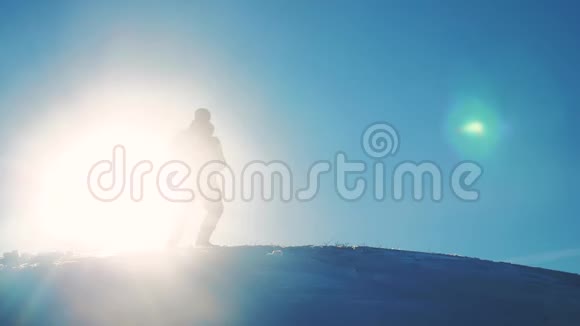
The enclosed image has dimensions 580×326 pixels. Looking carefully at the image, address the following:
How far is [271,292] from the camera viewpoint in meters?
7.29

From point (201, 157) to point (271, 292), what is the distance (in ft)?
18.2

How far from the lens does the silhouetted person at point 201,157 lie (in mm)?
12109

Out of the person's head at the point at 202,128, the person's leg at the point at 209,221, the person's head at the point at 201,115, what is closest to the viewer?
the person's leg at the point at 209,221

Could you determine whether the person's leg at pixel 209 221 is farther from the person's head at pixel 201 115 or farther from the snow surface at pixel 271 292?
the snow surface at pixel 271 292

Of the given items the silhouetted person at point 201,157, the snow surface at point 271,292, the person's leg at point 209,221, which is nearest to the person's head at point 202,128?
the silhouetted person at point 201,157

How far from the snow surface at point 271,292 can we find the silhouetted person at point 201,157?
2.13 m

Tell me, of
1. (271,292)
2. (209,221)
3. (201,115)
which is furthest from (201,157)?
(271,292)

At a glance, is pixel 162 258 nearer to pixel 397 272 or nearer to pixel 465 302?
pixel 397 272

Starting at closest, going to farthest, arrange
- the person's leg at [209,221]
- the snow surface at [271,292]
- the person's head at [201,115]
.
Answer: the snow surface at [271,292] < the person's leg at [209,221] < the person's head at [201,115]

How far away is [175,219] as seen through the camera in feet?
40.5

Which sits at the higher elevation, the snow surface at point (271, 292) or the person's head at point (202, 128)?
the person's head at point (202, 128)

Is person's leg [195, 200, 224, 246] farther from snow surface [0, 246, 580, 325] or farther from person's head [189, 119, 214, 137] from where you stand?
snow surface [0, 246, 580, 325]

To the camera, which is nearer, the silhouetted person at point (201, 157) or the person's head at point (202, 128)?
the silhouetted person at point (201, 157)

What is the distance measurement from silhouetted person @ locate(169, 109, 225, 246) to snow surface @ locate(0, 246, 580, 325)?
2.13m
